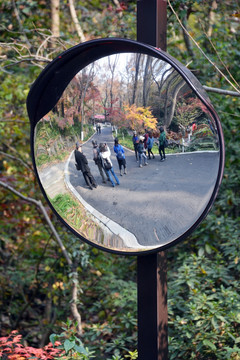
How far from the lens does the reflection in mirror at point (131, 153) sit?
5.00ft

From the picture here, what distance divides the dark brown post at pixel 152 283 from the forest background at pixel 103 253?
0.60 m

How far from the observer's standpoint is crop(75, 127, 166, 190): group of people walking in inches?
64.6

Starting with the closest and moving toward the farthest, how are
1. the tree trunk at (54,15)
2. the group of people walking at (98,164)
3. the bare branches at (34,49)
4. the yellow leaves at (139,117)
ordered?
the yellow leaves at (139,117), the group of people walking at (98,164), the bare branches at (34,49), the tree trunk at (54,15)

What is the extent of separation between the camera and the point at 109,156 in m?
1.74

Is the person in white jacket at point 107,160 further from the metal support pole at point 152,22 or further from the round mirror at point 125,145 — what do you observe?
the metal support pole at point 152,22

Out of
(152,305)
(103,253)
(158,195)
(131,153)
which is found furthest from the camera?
(103,253)

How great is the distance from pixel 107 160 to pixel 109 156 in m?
0.02

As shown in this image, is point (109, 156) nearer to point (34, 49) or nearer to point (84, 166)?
point (84, 166)

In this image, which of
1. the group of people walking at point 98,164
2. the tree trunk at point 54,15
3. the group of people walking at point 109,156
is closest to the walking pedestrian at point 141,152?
the group of people walking at point 109,156

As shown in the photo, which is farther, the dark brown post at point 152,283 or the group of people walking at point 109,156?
the dark brown post at point 152,283

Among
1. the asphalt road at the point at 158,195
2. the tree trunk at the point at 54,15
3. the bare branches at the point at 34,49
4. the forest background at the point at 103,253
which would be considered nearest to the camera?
the asphalt road at the point at 158,195

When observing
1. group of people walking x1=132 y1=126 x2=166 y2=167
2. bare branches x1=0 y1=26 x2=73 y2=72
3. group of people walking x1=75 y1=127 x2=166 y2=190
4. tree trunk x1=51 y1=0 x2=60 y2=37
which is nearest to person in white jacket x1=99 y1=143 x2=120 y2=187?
group of people walking x1=75 y1=127 x2=166 y2=190

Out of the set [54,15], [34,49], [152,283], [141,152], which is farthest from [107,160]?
[54,15]

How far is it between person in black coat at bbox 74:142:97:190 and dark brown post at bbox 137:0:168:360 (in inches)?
14.7
